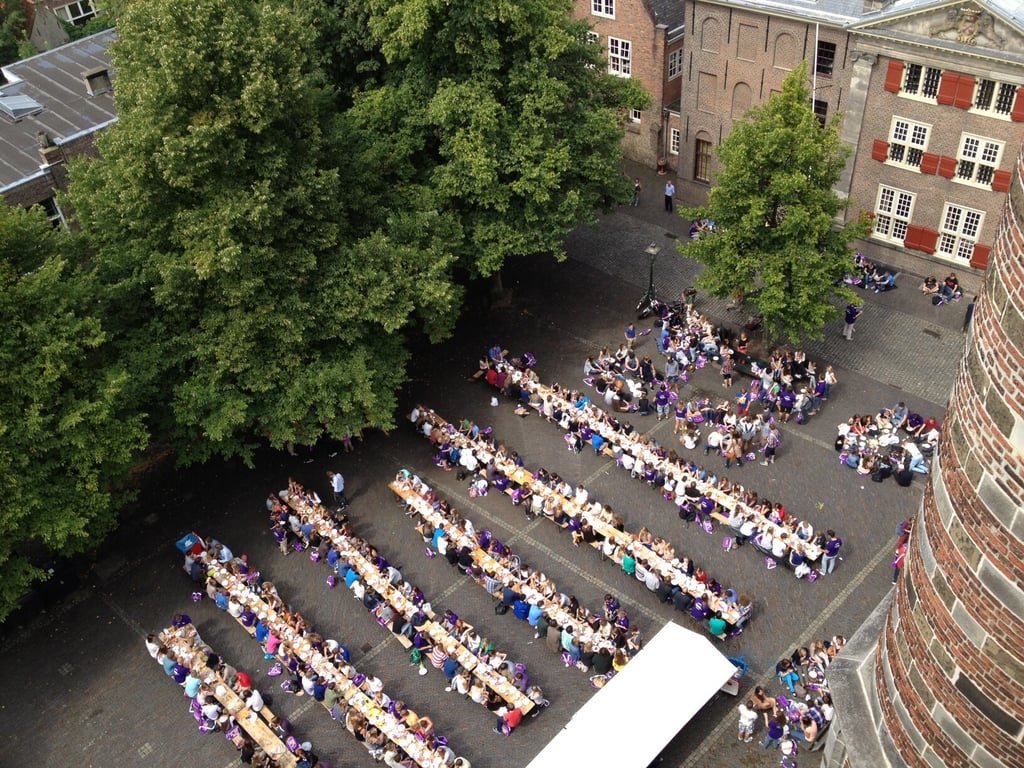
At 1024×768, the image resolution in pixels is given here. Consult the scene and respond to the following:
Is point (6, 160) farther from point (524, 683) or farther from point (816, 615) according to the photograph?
point (816, 615)

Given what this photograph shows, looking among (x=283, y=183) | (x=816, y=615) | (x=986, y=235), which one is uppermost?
(x=283, y=183)

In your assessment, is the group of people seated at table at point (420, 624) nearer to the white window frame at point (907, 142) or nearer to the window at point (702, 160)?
the white window frame at point (907, 142)

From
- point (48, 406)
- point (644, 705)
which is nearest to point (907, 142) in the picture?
point (644, 705)

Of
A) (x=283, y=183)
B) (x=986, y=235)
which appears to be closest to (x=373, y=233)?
(x=283, y=183)

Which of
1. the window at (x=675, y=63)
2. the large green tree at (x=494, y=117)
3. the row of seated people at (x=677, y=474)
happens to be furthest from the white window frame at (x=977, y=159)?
the row of seated people at (x=677, y=474)

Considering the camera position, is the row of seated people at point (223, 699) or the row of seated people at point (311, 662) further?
the row of seated people at point (223, 699)

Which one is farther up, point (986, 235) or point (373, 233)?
point (373, 233)
